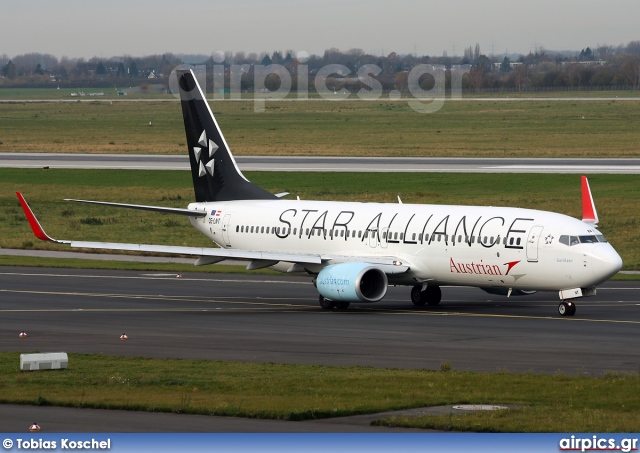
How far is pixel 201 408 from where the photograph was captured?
25.9 metres

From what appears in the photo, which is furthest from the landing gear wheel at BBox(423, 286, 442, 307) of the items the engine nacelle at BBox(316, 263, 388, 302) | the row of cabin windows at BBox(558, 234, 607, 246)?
the row of cabin windows at BBox(558, 234, 607, 246)

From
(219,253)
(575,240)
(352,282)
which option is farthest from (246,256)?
(575,240)

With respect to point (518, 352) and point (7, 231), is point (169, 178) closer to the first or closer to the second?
point (7, 231)

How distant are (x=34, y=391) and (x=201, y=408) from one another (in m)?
5.00

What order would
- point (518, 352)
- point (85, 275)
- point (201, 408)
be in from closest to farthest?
point (201, 408) < point (518, 352) < point (85, 275)

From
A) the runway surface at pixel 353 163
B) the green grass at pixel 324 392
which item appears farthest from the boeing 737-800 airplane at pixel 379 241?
the runway surface at pixel 353 163

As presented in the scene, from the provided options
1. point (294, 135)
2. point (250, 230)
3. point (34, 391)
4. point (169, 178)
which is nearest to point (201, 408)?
point (34, 391)

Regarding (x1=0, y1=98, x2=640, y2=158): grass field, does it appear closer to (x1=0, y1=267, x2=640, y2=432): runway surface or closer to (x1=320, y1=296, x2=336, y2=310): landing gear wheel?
(x1=0, y1=267, x2=640, y2=432): runway surface

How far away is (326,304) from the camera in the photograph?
162 feet

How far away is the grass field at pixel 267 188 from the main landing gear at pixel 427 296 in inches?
725

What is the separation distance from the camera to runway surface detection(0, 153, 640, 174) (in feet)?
350

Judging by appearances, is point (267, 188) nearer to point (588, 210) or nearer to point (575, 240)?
point (588, 210)

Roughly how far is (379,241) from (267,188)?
4536 centimetres

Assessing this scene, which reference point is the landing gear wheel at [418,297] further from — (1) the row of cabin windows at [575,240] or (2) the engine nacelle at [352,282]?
(1) the row of cabin windows at [575,240]
